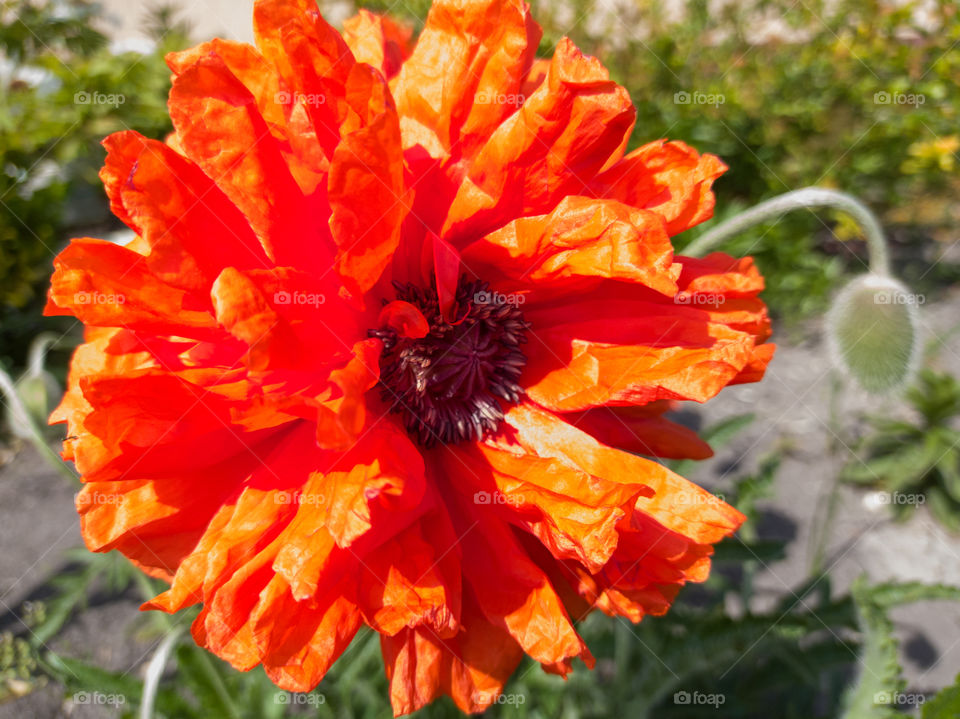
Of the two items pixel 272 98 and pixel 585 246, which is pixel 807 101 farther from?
pixel 272 98

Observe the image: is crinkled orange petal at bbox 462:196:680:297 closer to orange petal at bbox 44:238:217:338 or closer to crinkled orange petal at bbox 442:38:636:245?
crinkled orange petal at bbox 442:38:636:245

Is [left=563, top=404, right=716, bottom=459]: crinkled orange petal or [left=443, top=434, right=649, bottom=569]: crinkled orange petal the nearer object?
[left=443, top=434, right=649, bottom=569]: crinkled orange petal

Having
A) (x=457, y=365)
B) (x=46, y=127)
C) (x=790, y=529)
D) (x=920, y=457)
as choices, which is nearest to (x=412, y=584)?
(x=457, y=365)

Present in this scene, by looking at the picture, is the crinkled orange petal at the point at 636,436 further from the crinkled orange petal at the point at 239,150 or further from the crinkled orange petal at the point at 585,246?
the crinkled orange petal at the point at 239,150

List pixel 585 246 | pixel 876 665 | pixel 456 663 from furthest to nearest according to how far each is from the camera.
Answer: pixel 876 665, pixel 456 663, pixel 585 246

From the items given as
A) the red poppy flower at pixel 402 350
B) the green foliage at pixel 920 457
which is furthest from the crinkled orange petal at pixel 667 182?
the green foliage at pixel 920 457

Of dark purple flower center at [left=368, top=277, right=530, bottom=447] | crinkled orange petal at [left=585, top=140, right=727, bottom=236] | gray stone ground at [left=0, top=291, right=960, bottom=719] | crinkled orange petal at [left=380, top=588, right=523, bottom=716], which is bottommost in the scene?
gray stone ground at [left=0, top=291, right=960, bottom=719]

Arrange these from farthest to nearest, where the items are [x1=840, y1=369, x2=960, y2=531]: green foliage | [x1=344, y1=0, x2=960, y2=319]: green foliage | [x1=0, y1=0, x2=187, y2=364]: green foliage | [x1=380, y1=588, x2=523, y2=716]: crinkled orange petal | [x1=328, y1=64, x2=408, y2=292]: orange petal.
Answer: [x1=344, y1=0, x2=960, y2=319]: green foliage, [x1=0, y1=0, x2=187, y2=364]: green foliage, [x1=840, y1=369, x2=960, y2=531]: green foliage, [x1=380, y1=588, x2=523, y2=716]: crinkled orange petal, [x1=328, y1=64, x2=408, y2=292]: orange petal

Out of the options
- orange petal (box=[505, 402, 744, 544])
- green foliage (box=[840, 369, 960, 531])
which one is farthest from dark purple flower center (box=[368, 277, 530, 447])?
green foliage (box=[840, 369, 960, 531])
